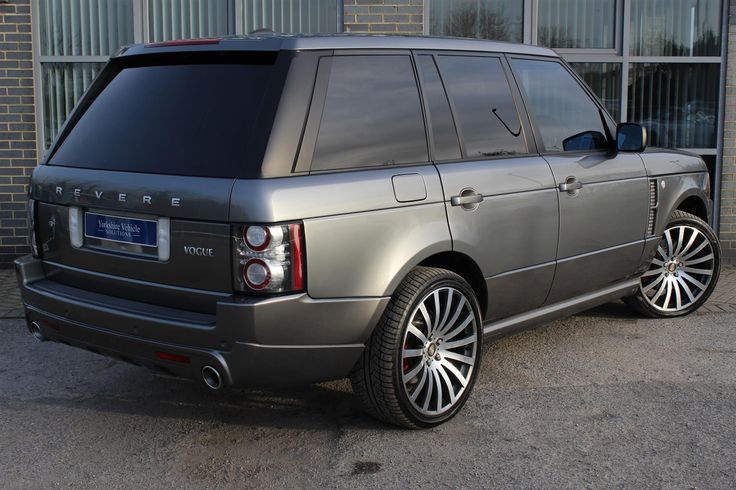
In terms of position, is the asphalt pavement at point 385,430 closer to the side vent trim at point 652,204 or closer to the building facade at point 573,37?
the side vent trim at point 652,204

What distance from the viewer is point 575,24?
8727mm

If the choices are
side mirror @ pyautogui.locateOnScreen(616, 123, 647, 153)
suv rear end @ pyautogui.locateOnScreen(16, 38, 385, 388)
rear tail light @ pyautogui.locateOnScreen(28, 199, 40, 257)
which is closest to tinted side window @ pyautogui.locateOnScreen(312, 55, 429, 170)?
suv rear end @ pyautogui.locateOnScreen(16, 38, 385, 388)

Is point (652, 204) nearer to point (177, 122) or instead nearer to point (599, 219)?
point (599, 219)

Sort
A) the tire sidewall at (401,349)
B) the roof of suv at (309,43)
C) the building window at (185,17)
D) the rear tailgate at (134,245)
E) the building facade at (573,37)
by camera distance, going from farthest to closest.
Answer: the building window at (185,17), the building facade at (573,37), the tire sidewall at (401,349), the roof of suv at (309,43), the rear tailgate at (134,245)

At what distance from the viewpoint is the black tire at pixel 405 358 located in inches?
152

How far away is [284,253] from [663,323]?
3707 millimetres

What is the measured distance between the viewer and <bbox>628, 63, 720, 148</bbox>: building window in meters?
8.68

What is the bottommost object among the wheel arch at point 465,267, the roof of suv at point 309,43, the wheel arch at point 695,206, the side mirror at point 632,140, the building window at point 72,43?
the wheel arch at point 465,267

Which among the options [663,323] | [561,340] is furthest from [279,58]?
[663,323]

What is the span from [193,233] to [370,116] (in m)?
1.00

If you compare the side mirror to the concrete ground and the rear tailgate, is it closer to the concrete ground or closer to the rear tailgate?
the concrete ground

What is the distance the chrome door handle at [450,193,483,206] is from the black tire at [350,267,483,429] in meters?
0.34

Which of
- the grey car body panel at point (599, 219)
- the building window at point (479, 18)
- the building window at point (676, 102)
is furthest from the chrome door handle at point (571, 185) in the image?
the building window at point (676, 102)

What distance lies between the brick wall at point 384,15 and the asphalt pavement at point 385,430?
402cm
